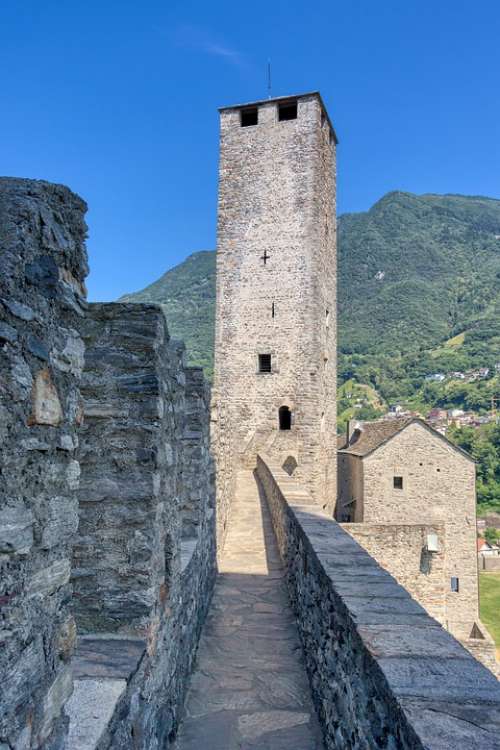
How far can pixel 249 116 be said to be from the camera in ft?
60.8

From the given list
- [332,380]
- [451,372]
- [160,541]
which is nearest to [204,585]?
[160,541]

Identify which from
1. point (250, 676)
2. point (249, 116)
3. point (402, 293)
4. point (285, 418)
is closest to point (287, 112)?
point (249, 116)

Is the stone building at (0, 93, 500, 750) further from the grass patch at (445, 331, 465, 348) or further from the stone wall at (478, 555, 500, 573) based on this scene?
the grass patch at (445, 331, 465, 348)

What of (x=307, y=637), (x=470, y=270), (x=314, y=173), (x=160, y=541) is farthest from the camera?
(x=470, y=270)

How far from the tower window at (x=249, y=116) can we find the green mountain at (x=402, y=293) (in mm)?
41227

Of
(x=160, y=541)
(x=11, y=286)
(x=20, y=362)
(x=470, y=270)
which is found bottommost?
(x=160, y=541)

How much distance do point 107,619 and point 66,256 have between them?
1625mm

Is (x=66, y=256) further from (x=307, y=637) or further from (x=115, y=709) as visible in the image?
(x=307, y=637)

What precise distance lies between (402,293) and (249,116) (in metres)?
70.0

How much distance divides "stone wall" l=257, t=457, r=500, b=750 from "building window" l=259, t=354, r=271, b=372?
44.8 ft

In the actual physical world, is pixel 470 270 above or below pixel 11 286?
above

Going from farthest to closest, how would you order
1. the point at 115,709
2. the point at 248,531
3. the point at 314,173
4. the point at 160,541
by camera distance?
the point at 314,173
the point at 248,531
the point at 160,541
the point at 115,709

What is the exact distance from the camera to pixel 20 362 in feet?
4.19

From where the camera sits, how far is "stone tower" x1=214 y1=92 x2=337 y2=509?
16.8 metres
